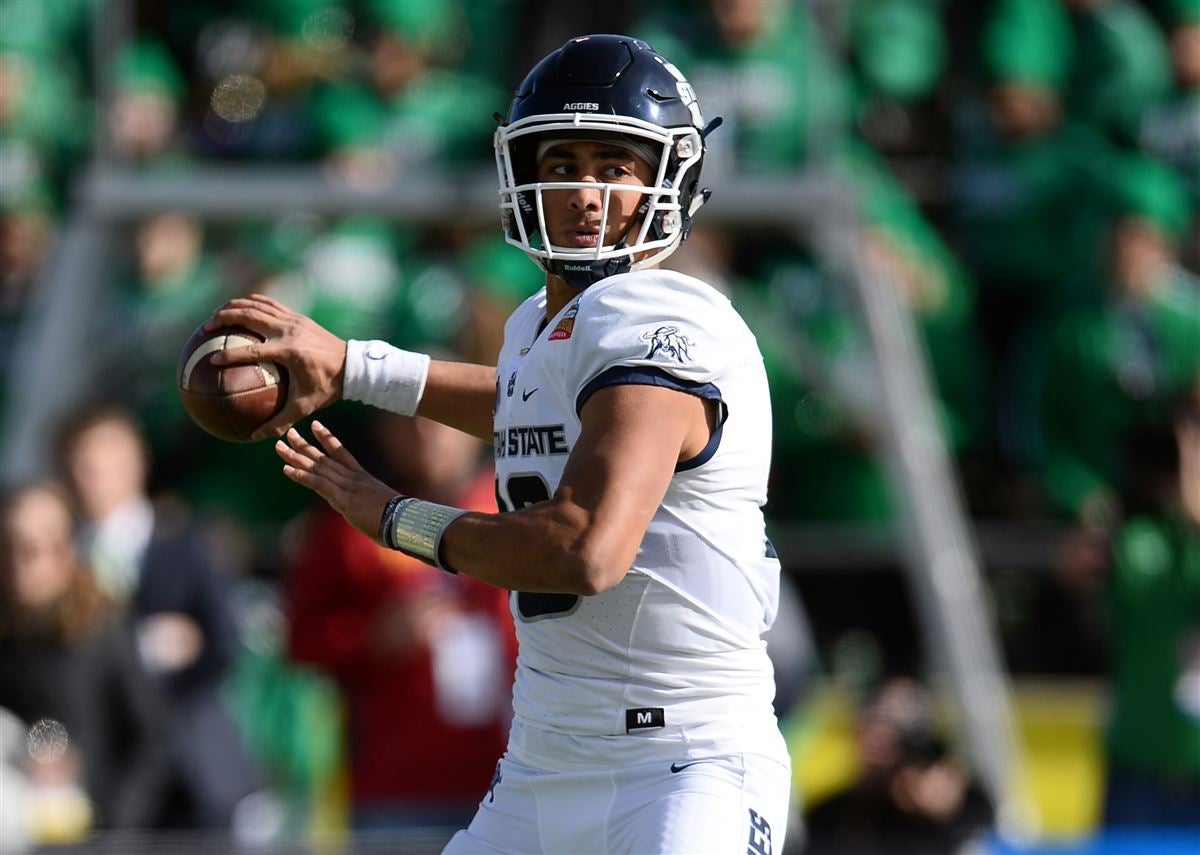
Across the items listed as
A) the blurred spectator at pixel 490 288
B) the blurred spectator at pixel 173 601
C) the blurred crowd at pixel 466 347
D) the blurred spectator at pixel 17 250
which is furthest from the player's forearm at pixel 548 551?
the blurred spectator at pixel 17 250

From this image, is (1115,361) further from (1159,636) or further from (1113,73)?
(1113,73)

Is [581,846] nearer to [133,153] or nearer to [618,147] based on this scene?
[618,147]

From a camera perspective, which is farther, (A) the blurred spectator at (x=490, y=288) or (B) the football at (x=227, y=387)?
(A) the blurred spectator at (x=490, y=288)

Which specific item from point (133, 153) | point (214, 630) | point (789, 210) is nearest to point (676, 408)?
point (214, 630)

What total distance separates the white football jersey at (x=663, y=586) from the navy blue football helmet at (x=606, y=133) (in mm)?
119

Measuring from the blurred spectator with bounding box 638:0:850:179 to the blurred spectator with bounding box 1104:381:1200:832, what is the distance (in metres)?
1.78

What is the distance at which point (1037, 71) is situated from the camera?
8586mm

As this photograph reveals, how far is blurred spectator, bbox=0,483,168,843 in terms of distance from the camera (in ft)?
19.0

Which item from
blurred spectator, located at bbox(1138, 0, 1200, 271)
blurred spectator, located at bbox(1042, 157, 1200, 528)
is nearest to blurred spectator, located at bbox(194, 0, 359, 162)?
blurred spectator, located at bbox(1042, 157, 1200, 528)

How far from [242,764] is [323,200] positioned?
2.23 m

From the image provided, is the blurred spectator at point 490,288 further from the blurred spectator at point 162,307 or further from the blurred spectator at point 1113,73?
the blurred spectator at point 1113,73

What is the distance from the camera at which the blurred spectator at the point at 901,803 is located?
18.8 feet

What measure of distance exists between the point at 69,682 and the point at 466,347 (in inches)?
63.7

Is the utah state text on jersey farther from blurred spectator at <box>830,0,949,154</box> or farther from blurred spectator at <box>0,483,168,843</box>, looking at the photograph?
blurred spectator at <box>830,0,949,154</box>
